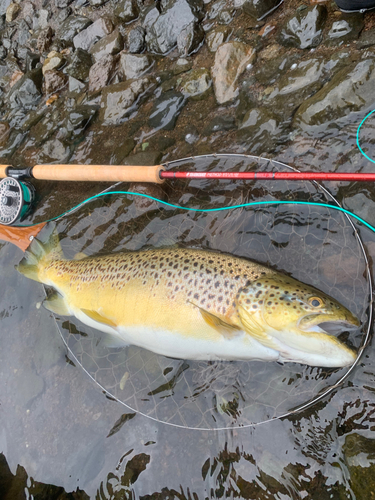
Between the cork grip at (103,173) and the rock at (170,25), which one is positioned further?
the rock at (170,25)

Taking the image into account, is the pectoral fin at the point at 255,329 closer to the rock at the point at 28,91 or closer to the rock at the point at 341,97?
the rock at the point at 341,97

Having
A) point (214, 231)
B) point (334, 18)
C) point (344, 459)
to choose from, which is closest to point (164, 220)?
point (214, 231)

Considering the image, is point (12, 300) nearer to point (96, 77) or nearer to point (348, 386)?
point (96, 77)

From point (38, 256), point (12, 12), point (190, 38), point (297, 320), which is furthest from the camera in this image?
point (12, 12)

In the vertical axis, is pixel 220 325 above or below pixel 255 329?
above

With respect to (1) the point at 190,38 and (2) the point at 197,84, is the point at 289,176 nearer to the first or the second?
(2) the point at 197,84

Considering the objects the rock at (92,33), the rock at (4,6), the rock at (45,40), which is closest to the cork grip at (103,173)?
the rock at (92,33)

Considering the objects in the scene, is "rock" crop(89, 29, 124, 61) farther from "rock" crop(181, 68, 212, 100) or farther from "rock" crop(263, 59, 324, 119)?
"rock" crop(263, 59, 324, 119)

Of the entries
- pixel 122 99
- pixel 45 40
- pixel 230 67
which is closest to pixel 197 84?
pixel 230 67
